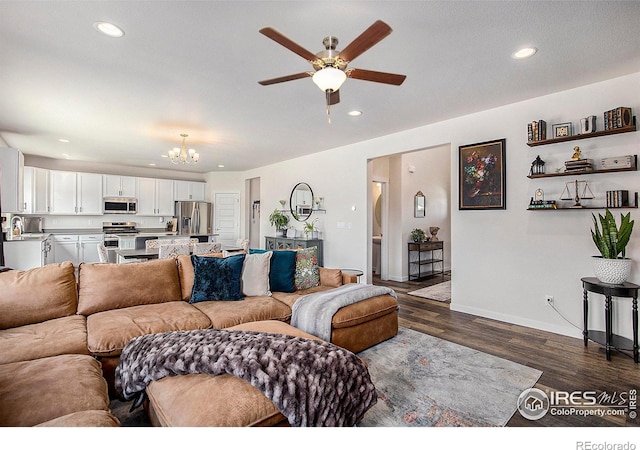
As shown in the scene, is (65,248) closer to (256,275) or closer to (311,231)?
(311,231)

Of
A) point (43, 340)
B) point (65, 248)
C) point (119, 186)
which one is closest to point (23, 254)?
point (65, 248)

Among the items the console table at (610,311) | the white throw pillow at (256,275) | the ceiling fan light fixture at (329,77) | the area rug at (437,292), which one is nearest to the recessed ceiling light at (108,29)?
the ceiling fan light fixture at (329,77)

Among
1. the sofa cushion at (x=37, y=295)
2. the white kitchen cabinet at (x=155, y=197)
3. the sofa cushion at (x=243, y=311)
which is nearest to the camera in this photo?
the sofa cushion at (x=37, y=295)

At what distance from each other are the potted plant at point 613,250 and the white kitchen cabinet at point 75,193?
28.8ft

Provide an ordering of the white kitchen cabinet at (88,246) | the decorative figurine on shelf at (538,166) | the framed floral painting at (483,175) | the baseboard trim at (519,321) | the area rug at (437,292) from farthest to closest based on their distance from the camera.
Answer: the white kitchen cabinet at (88,246) < the area rug at (437,292) < the framed floral painting at (483,175) < the decorative figurine on shelf at (538,166) < the baseboard trim at (519,321)

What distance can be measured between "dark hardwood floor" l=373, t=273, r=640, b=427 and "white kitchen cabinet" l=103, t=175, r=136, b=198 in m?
6.95

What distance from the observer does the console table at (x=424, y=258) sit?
19.9 feet

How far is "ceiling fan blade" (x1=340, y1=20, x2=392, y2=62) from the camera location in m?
1.57

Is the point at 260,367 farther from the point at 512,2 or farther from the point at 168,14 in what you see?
the point at 512,2

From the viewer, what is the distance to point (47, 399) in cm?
128

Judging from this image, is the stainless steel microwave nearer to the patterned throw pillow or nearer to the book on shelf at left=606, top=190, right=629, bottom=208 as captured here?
the patterned throw pillow

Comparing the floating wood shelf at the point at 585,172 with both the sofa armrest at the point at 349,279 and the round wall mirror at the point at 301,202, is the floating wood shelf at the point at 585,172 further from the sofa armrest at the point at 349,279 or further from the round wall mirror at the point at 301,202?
the round wall mirror at the point at 301,202

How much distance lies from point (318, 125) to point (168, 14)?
8.31 ft
